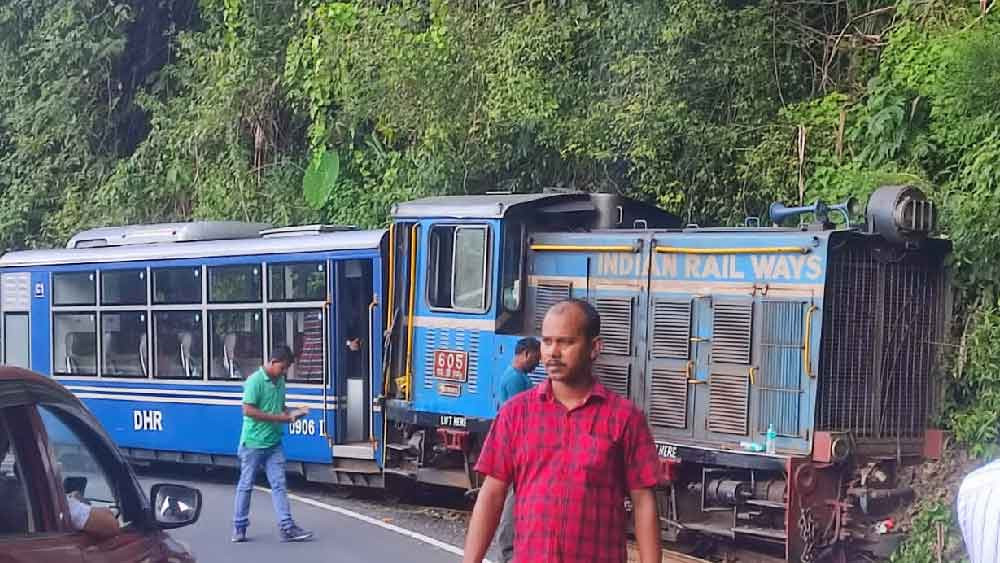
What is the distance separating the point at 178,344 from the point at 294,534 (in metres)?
5.56

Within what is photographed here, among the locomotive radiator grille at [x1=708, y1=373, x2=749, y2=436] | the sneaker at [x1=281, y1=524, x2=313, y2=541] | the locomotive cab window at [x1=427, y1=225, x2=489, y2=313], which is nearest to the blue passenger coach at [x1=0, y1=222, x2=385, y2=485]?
the locomotive cab window at [x1=427, y1=225, x2=489, y2=313]

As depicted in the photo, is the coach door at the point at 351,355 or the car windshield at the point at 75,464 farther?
the coach door at the point at 351,355

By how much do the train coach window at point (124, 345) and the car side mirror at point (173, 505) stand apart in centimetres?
1275

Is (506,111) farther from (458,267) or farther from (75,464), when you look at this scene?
(75,464)

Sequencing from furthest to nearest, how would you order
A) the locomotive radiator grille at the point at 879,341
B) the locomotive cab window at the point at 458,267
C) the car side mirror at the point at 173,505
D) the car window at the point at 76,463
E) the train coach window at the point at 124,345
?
the train coach window at the point at 124,345 → the locomotive cab window at the point at 458,267 → the locomotive radiator grille at the point at 879,341 → the car side mirror at the point at 173,505 → the car window at the point at 76,463

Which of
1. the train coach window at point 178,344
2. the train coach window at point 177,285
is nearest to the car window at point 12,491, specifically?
the train coach window at point 178,344

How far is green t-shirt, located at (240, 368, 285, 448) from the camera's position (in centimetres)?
1278

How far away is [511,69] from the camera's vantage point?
18125mm

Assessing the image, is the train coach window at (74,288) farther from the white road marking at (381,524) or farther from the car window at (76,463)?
the car window at (76,463)

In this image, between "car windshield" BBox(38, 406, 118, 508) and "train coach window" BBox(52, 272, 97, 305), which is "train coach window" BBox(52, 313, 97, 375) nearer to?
"train coach window" BBox(52, 272, 97, 305)

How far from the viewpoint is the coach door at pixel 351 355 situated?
16.2 m

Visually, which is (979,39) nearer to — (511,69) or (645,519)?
(511,69)

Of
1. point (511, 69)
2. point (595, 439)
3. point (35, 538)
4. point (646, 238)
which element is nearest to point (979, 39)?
point (646, 238)

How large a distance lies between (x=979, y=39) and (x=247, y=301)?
29.2 feet
